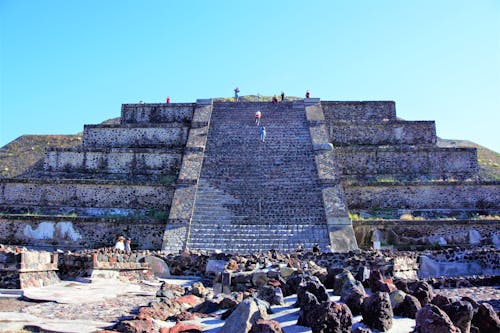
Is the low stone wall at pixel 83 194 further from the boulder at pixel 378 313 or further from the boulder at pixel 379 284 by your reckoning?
the boulder at pixel 378 313

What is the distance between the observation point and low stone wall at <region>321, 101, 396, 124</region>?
2228 centimetres

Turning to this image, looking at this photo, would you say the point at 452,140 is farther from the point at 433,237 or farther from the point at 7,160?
the point at 7,160

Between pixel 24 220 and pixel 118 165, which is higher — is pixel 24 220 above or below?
below

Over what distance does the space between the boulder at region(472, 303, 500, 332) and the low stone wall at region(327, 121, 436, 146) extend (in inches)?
630

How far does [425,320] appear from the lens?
11.6ft

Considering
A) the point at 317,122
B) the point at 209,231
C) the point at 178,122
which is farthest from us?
the point at 178,122

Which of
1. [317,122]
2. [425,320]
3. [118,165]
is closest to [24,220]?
[118,165]

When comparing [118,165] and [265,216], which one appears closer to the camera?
[265,216]

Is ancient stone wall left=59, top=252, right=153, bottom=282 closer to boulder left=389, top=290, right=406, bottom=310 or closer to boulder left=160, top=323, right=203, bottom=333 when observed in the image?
boulder left=160, top=323, right=203, bottom=333

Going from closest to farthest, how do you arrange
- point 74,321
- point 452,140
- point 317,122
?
point 74,321
point 317,122
point 452,140

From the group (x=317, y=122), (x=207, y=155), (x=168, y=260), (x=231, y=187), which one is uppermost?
(x=317, y=122)

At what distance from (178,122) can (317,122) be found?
226 inches

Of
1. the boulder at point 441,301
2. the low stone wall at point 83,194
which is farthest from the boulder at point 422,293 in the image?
the low stone wall at point 83,194

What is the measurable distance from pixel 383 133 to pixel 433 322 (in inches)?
667
